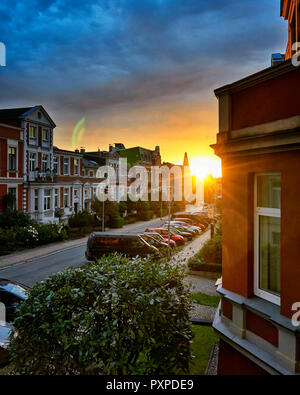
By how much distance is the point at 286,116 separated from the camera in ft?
13.4

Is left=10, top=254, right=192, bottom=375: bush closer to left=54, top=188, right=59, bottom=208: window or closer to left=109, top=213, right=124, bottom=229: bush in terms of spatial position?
left=54, top=188, right=59, bottom=208: window

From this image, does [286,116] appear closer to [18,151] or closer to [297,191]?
[297,191]

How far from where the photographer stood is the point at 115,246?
18.4 m

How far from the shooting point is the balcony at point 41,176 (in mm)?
29875

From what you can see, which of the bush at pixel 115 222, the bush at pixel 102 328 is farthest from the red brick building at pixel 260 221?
the bush at pixel 115 222

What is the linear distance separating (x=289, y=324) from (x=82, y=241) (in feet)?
82.0

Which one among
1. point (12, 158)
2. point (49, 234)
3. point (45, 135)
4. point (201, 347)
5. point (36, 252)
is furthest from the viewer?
point (45, 135)

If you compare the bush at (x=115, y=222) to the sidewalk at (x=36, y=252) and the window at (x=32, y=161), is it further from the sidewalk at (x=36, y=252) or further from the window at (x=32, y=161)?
the window at (x=32, y=161)

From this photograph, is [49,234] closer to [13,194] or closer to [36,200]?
[13,194]

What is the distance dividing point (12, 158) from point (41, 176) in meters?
4.32

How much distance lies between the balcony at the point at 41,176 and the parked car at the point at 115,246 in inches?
585

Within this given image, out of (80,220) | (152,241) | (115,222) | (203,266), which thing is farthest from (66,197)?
(203,266)

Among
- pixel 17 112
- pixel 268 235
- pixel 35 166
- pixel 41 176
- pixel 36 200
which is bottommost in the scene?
pixel 268 235
